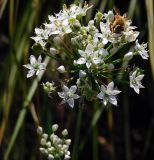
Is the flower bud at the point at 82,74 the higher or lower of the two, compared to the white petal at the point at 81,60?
lower

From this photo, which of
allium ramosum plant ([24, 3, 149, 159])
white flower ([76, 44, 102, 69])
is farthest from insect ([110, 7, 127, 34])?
white flower ([76, 44, 102, 69])

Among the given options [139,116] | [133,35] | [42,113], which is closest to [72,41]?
[133,35]

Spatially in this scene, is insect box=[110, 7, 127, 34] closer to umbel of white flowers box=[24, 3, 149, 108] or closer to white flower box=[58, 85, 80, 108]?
umbel of white flowers box=[24, 3, 149, 108]

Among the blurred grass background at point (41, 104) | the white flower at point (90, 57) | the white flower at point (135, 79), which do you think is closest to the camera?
the white flower at point (90, 57)

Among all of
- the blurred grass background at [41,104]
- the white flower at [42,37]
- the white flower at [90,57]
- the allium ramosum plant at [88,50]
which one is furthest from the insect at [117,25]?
the blurred grass background at [41,104]

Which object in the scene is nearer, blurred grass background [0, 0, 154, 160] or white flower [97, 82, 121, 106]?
white flower [97, 82, 121, 106]

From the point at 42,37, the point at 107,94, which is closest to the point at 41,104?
the point at 42,37

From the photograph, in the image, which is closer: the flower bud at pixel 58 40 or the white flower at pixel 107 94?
the white flower at pixel 107 94

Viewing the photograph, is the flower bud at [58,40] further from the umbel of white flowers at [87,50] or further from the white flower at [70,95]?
the white flower at [70,95]
